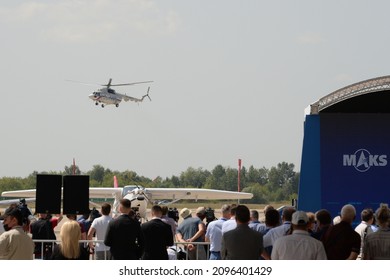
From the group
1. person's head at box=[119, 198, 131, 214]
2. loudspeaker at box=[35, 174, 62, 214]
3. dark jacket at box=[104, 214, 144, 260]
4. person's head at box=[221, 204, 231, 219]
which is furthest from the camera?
loudspeaker at box=[35, 174, 62, 214]

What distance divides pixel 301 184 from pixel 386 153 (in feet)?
6.93

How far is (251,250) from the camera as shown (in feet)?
32.4

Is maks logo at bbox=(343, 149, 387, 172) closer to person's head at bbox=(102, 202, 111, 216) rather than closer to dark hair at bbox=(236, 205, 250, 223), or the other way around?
person's head at bbox=(102, 202, 111, 216)

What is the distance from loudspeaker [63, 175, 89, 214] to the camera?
13391mm

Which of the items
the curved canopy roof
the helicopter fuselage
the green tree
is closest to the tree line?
the green tree

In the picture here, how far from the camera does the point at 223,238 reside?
1005cm

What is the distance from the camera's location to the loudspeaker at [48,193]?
13.3 metres

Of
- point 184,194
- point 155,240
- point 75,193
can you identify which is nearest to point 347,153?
point 75,193

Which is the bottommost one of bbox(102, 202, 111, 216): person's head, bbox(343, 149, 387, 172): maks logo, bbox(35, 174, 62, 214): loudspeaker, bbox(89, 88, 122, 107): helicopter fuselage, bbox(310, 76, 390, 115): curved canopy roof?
bbox(102, 202, 111, 216): person's head

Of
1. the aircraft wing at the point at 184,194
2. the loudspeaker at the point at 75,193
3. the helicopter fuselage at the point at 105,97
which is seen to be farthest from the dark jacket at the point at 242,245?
the helicopter fuselage at the point at 105,97

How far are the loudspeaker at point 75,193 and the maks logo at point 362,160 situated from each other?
843 centimetres

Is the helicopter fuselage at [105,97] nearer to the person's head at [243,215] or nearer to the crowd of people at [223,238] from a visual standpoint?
the crowd of people at [223,238]

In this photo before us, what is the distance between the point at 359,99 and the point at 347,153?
52.3 inches
